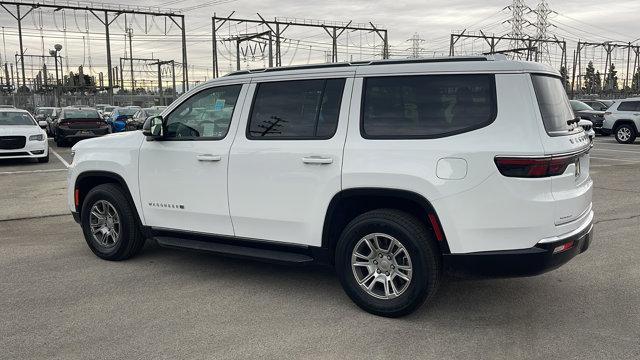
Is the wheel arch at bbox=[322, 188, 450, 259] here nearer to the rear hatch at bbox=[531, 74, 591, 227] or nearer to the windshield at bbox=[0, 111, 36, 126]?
the rear hatch at bbox=[531, 74, 591, 227]

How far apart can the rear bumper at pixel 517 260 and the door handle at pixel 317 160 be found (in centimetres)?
114

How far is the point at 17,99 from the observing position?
49.4m

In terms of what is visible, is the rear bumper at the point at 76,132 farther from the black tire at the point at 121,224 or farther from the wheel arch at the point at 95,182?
the black tire at the point at 121,224

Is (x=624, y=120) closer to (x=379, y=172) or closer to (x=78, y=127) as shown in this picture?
(x=78, y=127)

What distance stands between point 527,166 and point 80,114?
69.1 feet

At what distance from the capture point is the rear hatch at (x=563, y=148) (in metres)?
3.87

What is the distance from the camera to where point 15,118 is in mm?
16594

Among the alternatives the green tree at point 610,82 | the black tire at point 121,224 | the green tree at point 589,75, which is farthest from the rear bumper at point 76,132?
the green tree at point 589,75

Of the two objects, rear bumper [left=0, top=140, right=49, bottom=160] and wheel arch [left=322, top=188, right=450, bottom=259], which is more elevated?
wheel arch [left=322, top=188, right=450, bottom=259]

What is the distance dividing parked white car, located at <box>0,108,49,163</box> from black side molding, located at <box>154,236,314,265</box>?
1172cm

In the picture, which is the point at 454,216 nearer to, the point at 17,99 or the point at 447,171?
the point at 447,171

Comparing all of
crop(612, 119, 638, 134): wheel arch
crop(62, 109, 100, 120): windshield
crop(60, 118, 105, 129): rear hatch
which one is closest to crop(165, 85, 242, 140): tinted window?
crop(60, 118, 105, 129): rear hatch

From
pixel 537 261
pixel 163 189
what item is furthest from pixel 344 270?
pixel 163 189

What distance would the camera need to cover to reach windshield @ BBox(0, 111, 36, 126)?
16.3 meters
